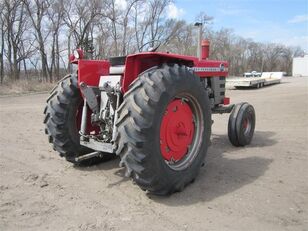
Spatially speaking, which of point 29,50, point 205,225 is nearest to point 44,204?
point 205,225

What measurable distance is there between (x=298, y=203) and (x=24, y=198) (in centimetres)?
307

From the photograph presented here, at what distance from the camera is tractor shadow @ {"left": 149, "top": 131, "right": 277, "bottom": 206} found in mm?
4366

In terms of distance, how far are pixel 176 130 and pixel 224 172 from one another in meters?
1.14

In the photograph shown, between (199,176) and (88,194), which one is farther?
(199,176)

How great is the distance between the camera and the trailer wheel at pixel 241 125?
680cm

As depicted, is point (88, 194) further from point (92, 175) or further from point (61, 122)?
point (61, 122)

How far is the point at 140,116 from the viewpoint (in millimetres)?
3951

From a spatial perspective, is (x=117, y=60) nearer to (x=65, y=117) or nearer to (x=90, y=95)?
(x=90, y=95)

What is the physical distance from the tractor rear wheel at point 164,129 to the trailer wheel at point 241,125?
6.61 feet

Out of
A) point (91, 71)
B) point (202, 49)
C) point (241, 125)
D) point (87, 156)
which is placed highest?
point (202, 49)

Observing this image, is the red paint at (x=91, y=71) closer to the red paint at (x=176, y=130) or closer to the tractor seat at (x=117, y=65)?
the tractor seat at (x=117, y=65)

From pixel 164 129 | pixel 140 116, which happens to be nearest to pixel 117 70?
pixel 164 129

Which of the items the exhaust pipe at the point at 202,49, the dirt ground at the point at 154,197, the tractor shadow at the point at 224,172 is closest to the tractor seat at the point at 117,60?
the dirt ground at the point at 154,197

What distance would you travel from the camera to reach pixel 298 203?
13.8 feet
